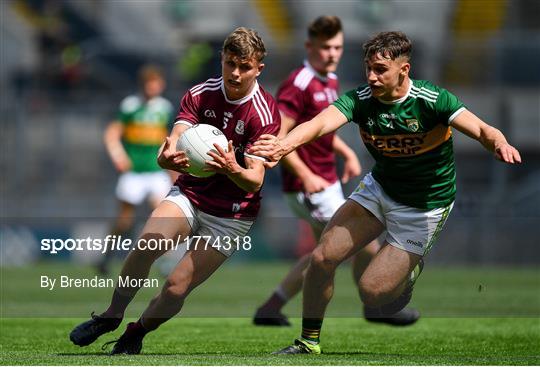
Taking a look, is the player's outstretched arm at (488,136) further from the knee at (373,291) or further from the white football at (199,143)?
the white football at (199,143)

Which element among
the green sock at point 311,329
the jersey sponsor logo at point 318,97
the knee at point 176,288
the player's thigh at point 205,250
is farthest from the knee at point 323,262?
the jersey sponsor logo at point 318,97

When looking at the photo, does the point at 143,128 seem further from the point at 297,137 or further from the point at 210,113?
the point at 297,137

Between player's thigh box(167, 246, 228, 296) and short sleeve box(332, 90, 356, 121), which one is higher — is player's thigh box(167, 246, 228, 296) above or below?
below

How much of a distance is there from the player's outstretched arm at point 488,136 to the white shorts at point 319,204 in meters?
2.46

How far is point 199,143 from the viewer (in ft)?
21.8

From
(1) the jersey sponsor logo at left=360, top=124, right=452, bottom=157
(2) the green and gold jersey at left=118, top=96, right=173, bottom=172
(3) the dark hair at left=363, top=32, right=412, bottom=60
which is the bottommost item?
(2) the green and gold jersey at left=118, top=96, right=173, bottom=172

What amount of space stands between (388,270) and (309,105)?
2.36 m

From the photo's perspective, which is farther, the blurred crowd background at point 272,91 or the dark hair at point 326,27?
the blurred crowd background at point 272,91

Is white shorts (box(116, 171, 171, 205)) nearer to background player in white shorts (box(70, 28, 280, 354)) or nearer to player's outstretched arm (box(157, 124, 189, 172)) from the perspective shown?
background player in white shorts (box(70, 28, 280, 354))

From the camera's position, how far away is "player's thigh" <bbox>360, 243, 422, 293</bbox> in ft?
23.5

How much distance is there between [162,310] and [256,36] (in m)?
1.91

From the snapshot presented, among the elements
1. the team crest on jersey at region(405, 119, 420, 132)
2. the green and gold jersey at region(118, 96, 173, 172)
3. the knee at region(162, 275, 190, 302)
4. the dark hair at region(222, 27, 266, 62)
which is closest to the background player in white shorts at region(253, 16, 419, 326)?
the team crest on jersey at region(405, 119, 420, 132)

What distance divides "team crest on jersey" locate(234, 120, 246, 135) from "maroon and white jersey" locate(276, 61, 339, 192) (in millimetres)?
2036

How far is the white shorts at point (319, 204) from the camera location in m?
9.16
